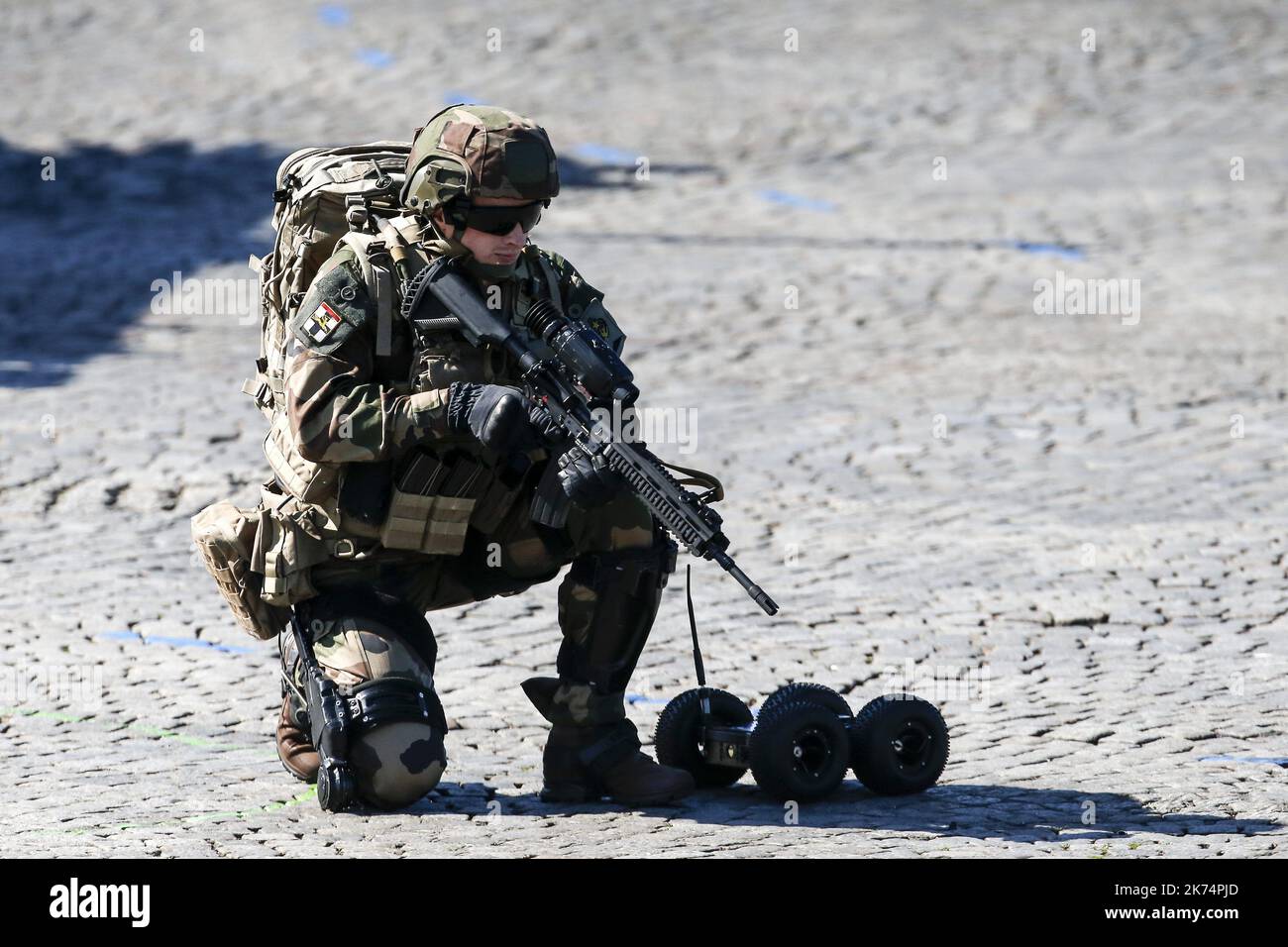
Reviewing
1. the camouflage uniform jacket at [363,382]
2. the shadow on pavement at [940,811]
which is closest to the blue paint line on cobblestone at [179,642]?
the shadow on pavement at [940,811]

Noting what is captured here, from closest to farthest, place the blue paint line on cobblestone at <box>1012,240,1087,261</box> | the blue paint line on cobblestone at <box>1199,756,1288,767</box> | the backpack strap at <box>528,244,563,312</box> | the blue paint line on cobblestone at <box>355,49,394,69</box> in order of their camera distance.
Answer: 1. the backpack strap at <box>528,244,563,312</box>
2. the blue paint line on cobblestone at <box>1199,756,1288,767</box>
3. the blue paint line on cobblestone at <box>1012,240,1087,261</box>
4. the blue paint line on cobblestone at <box>355,49,394,69</box>

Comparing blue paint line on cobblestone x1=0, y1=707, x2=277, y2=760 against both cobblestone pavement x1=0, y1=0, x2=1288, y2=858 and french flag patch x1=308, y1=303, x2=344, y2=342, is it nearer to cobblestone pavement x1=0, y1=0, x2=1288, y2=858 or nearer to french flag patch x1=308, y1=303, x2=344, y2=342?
cobblestone pavement x1=0, y1=0, x2=1288, y2=858

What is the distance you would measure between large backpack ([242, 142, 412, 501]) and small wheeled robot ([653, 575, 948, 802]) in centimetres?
111

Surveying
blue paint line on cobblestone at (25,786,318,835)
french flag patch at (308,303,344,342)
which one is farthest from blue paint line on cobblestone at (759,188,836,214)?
blue paint line on cobblestone at (25,786,318,835)

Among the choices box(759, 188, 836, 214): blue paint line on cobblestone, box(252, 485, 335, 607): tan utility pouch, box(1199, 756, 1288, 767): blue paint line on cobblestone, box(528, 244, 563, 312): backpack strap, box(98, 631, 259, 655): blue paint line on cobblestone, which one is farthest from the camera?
box(759, 188, 836, 214): blue paint line on cobblestone

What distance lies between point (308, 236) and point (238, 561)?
0.85 meters

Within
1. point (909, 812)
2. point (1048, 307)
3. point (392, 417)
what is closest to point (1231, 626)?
point (909, 812)

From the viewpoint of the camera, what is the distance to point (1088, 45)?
16.3m

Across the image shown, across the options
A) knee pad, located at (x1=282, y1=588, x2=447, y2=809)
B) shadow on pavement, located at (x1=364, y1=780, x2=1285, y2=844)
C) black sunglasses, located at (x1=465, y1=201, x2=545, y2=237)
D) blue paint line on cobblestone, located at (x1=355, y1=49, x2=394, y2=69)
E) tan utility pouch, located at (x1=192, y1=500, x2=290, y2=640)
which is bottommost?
shadow on pavement, located at (x1=364, y1=780, x2=1285, y2=844)

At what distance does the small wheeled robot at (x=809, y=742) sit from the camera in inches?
188

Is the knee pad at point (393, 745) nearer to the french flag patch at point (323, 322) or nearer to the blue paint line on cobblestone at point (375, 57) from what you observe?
the french flag patch at point (323, 322)

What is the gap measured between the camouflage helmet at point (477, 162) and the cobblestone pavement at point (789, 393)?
4.92 feet

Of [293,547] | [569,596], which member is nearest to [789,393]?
[569,596]

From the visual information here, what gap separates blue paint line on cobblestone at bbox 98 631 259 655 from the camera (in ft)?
21.5
